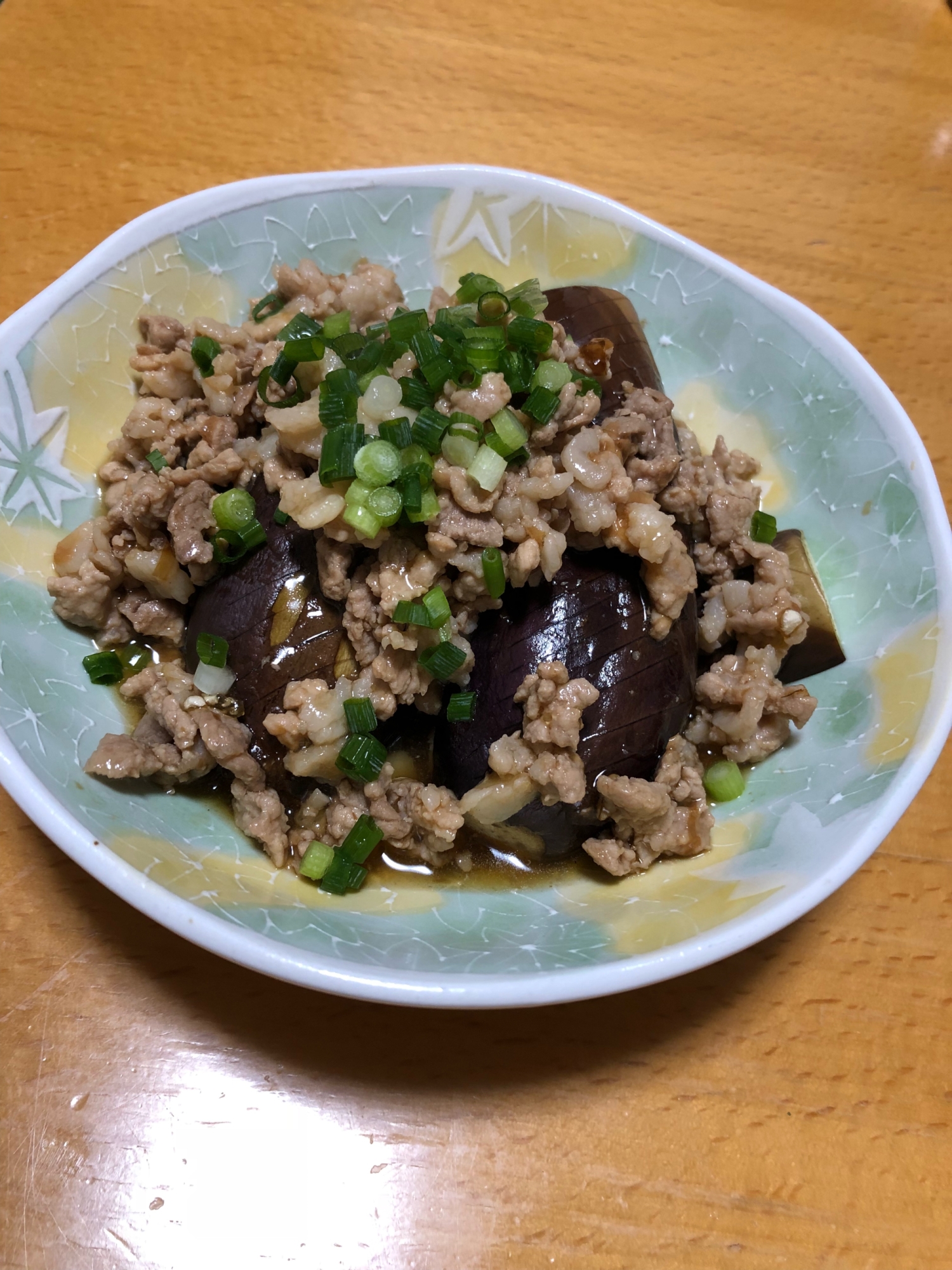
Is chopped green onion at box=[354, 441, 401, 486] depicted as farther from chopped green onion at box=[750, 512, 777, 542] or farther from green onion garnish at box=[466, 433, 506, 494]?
chopped green onion at box=[750, 512, 777, 542]

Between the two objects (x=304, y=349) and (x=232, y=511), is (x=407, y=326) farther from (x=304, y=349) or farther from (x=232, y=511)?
(x=232, y=511)

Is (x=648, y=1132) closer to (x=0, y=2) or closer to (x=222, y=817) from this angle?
(x=222, y=817)

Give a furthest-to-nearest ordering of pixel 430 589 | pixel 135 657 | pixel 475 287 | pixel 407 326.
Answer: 1. pixel 135 657
2. pixel 475 287
3. pixel 407 326
4. pixel 430 589

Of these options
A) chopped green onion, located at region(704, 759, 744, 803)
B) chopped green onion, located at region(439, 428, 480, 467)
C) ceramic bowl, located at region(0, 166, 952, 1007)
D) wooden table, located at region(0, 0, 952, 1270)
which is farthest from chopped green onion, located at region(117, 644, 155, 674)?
chopped green onion, located at region(704, 759, 744, 803)

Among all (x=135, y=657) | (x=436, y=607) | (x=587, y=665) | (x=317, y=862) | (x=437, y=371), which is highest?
(x=437, y=371)

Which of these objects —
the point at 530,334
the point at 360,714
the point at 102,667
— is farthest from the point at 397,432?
the point at 102,667
